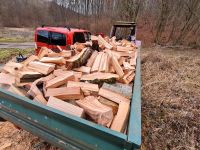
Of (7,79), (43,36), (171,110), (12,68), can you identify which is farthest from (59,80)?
(43,36)

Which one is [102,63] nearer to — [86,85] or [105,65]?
[105,65]

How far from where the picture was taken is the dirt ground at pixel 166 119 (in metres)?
2.72

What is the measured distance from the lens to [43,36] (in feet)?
24.3

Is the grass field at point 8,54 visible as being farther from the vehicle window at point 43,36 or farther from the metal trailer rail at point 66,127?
the metal trailer rail at point 66,127

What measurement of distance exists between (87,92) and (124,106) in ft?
1.56

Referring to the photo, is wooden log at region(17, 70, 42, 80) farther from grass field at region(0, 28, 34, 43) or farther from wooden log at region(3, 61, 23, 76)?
grass field at region(0, 28, 34, 43)

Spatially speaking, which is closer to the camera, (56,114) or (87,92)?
(56,114)

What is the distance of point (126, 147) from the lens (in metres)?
1.27

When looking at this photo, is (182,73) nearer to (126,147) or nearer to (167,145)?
(167,145)

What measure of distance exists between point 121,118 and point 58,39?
234 inches

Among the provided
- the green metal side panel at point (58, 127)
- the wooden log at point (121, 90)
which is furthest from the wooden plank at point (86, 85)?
the green metal side panel at point (58, 127)

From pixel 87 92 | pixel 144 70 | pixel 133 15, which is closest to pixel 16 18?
pixel 133 15

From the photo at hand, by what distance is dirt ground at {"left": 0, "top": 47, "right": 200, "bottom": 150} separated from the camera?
2.72 meters

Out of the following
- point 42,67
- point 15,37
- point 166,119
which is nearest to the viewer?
point 42,67
